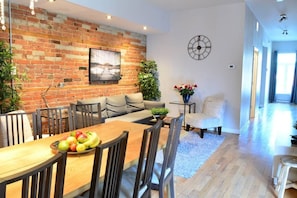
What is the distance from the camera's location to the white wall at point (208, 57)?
217 inches

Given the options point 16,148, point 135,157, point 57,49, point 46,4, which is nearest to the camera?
point 135,157

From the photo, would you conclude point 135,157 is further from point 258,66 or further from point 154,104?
point 258,66

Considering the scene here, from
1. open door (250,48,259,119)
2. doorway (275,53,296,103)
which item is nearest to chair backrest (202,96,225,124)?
open door (250,48,259,119)

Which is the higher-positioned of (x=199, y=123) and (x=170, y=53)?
(x=170, y=53)

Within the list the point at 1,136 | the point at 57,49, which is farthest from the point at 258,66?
the point at 1,136

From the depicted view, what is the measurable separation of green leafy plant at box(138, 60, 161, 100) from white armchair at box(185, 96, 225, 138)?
1.44 m

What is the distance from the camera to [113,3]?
14.7 ft

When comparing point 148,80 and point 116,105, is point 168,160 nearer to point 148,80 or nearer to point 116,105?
point 116,105

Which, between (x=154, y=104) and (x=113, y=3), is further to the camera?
(x=154, y=104)

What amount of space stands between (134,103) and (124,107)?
A: 0.37 meters

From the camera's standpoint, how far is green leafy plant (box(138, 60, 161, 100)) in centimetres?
643

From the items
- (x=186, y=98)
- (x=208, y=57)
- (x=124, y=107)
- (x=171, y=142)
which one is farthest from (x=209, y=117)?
(x=171, y=142)

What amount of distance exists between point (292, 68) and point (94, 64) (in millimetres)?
9605

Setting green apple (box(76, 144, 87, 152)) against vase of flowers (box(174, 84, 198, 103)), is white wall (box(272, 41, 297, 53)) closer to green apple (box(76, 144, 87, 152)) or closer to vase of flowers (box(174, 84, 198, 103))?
vase of flowers (box(174, 84, 198, 103))
